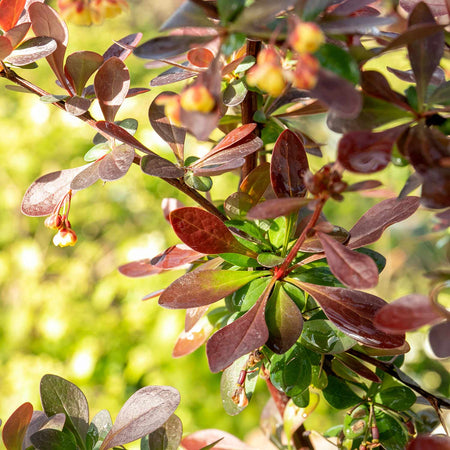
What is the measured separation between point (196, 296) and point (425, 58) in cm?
25

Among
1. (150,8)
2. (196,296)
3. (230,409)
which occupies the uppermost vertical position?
(196,296)

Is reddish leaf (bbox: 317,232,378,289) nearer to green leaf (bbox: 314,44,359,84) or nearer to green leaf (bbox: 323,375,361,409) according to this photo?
green leaf (bbox: 314,44,359,84)

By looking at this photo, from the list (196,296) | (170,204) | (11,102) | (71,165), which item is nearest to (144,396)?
(196,296)

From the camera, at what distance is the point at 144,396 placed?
476 millimetres

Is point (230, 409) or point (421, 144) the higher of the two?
point (421, 144)

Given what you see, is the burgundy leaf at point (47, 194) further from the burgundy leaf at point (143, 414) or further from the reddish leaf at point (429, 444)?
the reddish leaf at point (429, 444)

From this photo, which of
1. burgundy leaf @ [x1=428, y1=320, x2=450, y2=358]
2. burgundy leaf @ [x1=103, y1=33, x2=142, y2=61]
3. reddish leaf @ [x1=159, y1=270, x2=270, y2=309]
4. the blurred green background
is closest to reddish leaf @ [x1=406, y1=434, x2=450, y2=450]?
burgundy leaf @ [x1=428, y1=320, x2=450, y2=358]

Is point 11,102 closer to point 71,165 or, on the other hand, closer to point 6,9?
point 71,165

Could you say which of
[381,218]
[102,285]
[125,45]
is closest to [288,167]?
[381,218]

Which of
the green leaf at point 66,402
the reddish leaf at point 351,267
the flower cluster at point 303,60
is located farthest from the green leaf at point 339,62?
the green leaf at point 66,402

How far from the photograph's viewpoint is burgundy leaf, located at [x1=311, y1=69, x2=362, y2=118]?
274mm

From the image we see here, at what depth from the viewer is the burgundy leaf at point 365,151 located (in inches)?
12.5

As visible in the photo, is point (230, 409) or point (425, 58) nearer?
point (425, 58)

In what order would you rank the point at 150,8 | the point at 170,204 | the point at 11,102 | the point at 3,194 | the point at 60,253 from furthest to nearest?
the point at 150,8
the point at 11,102
the point at 60,253
the point at 3,194
the point at 170,204
